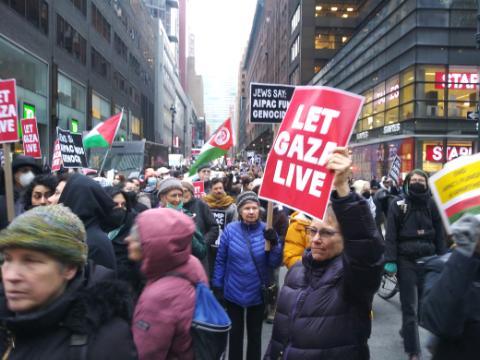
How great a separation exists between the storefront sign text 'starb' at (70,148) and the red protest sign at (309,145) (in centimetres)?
770

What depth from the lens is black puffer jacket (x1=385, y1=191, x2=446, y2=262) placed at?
5406 mm

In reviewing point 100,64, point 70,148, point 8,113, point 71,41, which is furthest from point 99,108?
point 8,113

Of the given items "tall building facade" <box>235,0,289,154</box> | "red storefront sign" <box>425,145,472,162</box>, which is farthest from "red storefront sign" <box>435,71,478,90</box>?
"tall building facade" <box>235,0,289,154</box>

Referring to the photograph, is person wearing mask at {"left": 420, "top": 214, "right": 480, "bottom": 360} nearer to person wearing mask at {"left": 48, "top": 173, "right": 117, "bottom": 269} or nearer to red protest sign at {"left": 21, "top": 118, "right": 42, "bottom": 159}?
person wearing mask at {"left": 48, "top": 173, "right": 117, "bottom": 269}

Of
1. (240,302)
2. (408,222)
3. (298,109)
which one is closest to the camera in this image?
(298,109)

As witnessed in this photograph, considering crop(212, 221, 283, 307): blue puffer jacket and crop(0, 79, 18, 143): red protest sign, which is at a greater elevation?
crop(0, 79, 18, 143): red protest sign

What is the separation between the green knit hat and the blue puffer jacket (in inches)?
117

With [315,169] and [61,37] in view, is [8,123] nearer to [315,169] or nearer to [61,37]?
[315,169]

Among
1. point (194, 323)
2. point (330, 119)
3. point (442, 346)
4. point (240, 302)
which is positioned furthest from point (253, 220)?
point (442, 346)

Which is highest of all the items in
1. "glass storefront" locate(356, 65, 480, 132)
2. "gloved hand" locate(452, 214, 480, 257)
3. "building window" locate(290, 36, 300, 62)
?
"building window" locate(290, 36, 300, 62)

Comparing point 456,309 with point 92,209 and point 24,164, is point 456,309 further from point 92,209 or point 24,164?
point 24,164

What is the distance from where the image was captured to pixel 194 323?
2.58 metres

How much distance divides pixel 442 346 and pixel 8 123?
5538 mm

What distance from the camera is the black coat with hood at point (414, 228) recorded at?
5.41 meters
